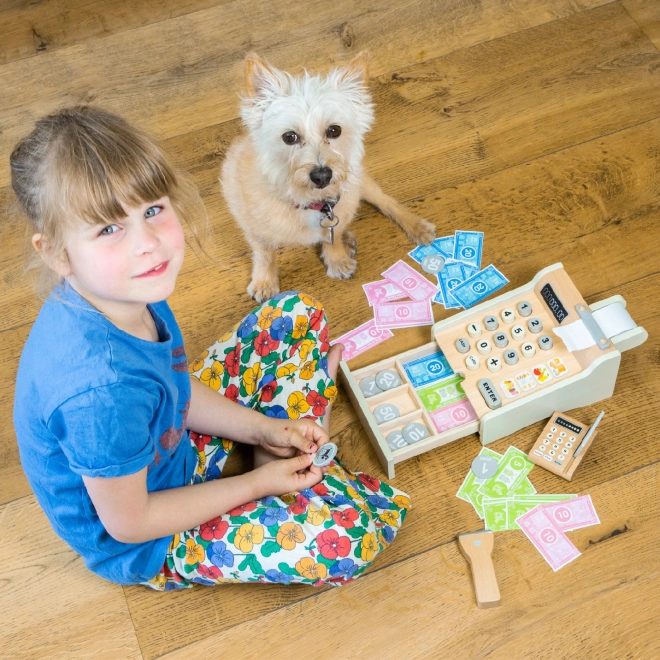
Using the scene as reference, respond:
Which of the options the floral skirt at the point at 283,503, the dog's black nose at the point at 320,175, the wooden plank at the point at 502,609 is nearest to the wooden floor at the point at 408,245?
the wooden plank at the point at 502,609

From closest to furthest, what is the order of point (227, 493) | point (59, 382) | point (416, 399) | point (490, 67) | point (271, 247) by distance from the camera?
point (59, 382) → point (227, 493) → point (416, 399) → point (271, 247) → point (490, 67)

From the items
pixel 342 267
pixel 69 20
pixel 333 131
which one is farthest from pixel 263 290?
pixel 69 20

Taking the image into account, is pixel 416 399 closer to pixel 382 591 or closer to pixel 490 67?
pixel 382 591

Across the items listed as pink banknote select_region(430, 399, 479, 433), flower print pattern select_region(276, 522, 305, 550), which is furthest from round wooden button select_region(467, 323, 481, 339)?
flower print pattern select_region(276, 522, 305, 550)

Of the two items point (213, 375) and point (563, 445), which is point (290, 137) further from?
point (563, 445)

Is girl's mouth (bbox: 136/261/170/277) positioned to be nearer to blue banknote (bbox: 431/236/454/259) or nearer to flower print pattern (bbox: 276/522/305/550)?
flower print pattern (bbox: 276/522/305/550)

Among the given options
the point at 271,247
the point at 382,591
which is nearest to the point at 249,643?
the point at 382,591

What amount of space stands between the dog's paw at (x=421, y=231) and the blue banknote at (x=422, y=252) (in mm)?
12

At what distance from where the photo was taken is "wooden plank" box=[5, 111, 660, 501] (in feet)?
5.76

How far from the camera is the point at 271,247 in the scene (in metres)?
1.73

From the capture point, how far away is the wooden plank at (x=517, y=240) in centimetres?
176

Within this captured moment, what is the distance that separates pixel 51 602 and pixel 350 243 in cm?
104

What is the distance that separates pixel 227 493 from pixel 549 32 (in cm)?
166

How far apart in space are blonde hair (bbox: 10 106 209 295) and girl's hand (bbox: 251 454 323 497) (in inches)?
21.6
